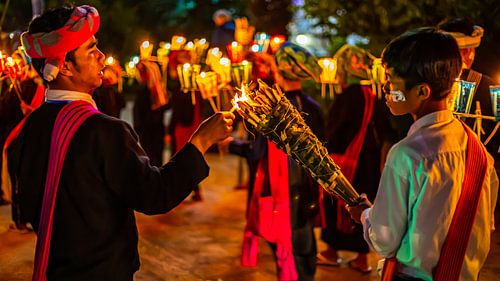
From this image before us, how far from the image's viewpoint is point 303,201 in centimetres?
455

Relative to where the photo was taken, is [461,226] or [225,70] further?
[225,70]

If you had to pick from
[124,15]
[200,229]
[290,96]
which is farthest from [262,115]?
[124,15]

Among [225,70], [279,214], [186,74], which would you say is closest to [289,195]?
[279,214]

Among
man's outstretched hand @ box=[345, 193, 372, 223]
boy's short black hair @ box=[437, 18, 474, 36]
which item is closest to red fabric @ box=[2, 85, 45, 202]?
boy's short black hair @ box=[437, 18, 474, 36]

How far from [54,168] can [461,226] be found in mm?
1639

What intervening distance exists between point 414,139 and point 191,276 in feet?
10.9

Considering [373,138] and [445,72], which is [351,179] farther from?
[445,72]

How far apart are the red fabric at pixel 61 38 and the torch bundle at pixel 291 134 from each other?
74 cm

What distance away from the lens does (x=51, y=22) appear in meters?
2.45

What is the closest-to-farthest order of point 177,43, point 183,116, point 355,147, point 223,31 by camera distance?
point 355,147, point 177,43, point 183,116, point 223,31

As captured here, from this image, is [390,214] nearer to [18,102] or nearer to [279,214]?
[279,214]

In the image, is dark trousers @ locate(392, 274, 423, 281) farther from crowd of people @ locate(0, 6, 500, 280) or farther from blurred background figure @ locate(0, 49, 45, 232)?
blurred background figure @ locate(0, 49, 45, 232)

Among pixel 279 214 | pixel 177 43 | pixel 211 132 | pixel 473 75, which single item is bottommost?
pixel 279 214

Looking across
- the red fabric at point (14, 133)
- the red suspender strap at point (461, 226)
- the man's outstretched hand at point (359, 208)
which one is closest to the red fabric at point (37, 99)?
the red fabric at point (14, 133)
